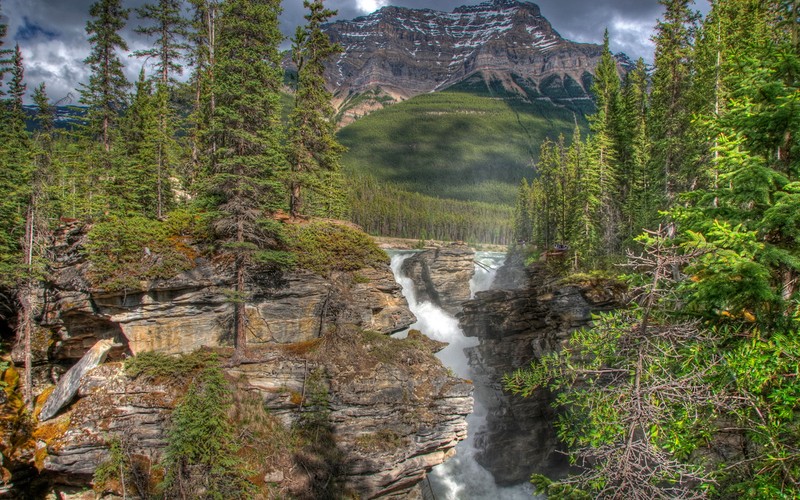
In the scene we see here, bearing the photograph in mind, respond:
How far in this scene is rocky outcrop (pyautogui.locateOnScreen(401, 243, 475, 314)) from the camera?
4503 cm

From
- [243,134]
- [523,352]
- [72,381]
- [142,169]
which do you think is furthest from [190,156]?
[523,352]

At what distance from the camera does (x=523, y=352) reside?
27125 mm

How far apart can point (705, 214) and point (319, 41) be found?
21746 mm

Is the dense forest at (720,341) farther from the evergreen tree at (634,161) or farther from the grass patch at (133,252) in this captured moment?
the evergreen tree at (634,161)

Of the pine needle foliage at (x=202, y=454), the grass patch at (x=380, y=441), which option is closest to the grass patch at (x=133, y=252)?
the pine needle foliage at (x=202, y=454)

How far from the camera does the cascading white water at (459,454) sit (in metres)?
23.6

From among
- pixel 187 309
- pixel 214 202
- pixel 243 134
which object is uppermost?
pixel 243 134

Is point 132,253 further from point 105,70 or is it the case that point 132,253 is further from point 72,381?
point 105,70

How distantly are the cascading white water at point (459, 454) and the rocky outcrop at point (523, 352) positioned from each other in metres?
0.61

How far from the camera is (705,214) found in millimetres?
7246

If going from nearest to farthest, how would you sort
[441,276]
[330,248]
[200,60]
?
[330,248] < [200,60] < [441,276]

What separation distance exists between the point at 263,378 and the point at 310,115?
14.1m

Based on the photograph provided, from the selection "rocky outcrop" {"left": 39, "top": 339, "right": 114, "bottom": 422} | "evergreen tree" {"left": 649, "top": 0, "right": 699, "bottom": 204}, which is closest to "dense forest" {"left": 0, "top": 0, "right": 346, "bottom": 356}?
"rocky outcrop" {"left": 39, "top": 339, "right": 114, "bottom": 422}

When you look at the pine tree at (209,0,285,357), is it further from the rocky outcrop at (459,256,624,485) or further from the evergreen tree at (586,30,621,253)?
the evergreen tree at (586,30,621,253)
